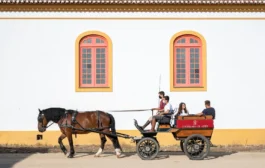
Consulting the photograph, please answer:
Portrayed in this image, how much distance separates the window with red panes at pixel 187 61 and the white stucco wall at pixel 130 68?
0.33 m

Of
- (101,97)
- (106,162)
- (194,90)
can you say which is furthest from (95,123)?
(194,90)

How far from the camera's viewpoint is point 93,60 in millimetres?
20781

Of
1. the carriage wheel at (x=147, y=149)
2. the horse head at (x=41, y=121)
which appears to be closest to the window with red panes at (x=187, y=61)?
the carriage wheel at (x=147, y=149)

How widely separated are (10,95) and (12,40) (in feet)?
6.40

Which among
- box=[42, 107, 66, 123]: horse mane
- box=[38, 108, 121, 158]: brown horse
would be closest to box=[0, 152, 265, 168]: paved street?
box=[38, 108, 121, 158]: brown horse

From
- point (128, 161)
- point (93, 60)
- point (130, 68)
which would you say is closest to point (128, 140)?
point (130, 68)

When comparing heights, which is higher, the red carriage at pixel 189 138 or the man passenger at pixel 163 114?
the man passenger at pixel 163 114

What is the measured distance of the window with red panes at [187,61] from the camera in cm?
2089

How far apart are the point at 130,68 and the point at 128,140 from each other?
2566 millimetres

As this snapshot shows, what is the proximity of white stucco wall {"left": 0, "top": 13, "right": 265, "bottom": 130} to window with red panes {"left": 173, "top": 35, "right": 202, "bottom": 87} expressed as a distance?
1.09 feet

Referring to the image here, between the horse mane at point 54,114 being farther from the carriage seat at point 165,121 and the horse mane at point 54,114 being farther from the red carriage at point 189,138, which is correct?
the carriage seat at point 165,121

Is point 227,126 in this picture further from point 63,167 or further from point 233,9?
point 63,167

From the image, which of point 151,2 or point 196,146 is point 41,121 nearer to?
point 196,146

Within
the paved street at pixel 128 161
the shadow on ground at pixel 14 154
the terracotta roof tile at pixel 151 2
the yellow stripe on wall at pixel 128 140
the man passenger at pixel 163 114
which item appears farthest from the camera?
the yellow stripe on wall at pixel 128 140
